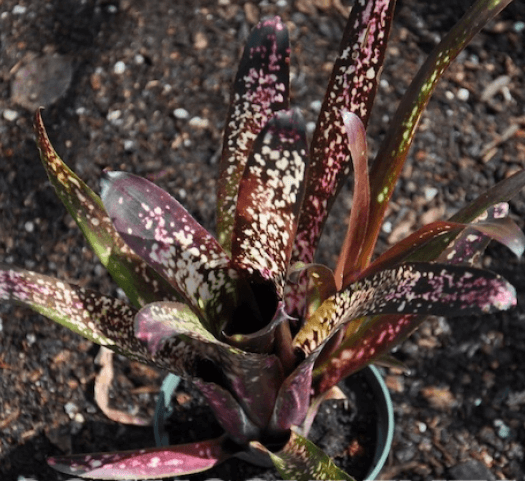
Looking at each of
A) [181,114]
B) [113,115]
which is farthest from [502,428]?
[113,115]

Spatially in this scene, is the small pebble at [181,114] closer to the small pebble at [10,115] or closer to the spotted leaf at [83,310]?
the small pebble at [10,115]

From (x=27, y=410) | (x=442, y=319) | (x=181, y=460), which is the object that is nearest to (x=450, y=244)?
(x=181, y=460)

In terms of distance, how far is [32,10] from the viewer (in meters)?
1.97

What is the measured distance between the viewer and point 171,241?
0.78 m

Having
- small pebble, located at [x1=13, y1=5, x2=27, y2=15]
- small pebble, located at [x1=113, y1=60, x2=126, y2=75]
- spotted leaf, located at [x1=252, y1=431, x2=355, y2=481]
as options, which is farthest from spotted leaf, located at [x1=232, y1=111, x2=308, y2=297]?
small pebble, located at [x1=13, y1=5, x2=27, y2=15]

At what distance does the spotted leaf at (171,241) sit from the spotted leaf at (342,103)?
0.51 feet

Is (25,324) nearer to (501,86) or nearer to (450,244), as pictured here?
(450,244)

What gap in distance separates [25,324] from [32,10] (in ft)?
2.91

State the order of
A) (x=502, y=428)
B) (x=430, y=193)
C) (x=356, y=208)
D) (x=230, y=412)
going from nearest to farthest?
1. (x=356, y=208)
2. (x=230, y=412)
3. (x=502, y=428)
4. (x=430, y=193)

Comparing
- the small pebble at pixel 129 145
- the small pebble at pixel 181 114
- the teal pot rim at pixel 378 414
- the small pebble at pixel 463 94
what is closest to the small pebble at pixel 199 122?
the small pebble at pixel 181 114

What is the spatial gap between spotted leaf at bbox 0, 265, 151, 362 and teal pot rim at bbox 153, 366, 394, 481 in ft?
1.11

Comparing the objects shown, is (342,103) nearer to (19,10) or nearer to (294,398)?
(294,398)

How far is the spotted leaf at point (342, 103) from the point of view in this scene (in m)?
0.87

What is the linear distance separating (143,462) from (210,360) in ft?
0.48
